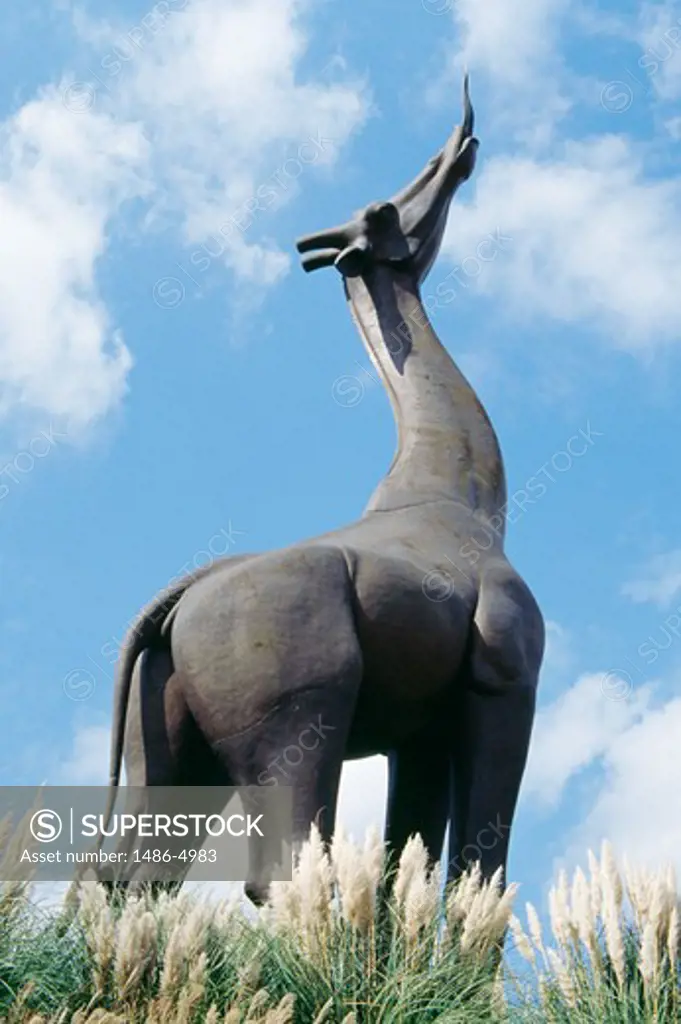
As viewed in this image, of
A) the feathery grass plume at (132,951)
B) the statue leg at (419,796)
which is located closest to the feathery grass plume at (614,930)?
the feathery grass plume at (132,951)

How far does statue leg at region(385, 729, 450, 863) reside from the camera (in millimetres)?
7668

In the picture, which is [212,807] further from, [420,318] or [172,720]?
[420,318]

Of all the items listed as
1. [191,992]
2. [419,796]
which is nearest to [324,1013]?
[191,992]

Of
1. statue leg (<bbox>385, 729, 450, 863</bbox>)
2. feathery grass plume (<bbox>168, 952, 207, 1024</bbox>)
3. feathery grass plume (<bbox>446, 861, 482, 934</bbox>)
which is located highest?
statue leg (<bbox>385, 729, 450, 863</bbox>)

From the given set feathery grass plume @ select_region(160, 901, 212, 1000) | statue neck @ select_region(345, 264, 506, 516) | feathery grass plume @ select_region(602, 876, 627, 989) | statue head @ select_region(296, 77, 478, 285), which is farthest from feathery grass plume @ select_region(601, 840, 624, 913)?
statue head @ select_region(296, 77, 478, 285)

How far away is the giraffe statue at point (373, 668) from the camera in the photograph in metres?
6.86

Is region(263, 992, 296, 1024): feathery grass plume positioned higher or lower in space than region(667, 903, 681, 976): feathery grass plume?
lower

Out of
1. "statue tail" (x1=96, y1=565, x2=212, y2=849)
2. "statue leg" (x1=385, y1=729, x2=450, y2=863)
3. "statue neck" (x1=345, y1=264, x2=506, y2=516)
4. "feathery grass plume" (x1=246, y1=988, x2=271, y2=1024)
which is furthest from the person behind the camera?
"statue neck" (x1=345, y1=264, x2=506, y2=516)

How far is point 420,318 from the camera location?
8.85 m

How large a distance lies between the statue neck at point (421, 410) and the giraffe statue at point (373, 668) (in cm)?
2

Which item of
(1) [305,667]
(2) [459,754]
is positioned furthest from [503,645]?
(1) [305,667]

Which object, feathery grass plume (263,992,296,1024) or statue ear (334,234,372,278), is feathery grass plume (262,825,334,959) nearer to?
feathery grass plume (263,992,296,1024)

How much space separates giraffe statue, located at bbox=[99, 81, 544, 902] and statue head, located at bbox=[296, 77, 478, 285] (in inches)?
49.9

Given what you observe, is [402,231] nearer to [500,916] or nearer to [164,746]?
[164,746]
